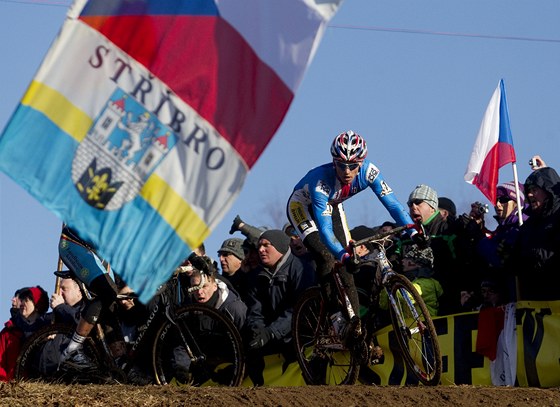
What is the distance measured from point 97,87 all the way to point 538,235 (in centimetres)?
574

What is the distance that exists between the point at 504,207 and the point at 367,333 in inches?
96.0

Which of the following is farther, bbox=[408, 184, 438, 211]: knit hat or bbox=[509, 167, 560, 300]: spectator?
bbox=[408, 184, 438, 211]: knit hat

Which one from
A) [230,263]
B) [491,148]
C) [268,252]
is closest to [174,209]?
[268,252]

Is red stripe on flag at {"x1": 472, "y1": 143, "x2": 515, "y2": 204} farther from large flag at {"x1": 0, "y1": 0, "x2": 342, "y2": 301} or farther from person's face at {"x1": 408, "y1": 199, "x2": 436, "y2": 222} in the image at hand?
large flag at {"x1": 0, "y1": 0, "x2": 342, "y2": 301}

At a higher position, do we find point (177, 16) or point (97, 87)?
point (177, 16)

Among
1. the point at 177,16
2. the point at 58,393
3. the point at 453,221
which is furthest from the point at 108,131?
the point at 453,221

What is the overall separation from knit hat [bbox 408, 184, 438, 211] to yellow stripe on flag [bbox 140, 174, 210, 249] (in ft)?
21.2

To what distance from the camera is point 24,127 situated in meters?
6.09

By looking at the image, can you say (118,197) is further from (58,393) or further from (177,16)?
(58,393)

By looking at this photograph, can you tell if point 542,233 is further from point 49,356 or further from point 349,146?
point 49,356

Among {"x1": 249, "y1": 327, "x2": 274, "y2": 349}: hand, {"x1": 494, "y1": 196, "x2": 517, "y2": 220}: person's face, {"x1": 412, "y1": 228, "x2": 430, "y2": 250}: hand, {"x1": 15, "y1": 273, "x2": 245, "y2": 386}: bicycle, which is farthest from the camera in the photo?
{"x1": 494, "y1": 196, "x2": 517, "y2": 220}: person's face

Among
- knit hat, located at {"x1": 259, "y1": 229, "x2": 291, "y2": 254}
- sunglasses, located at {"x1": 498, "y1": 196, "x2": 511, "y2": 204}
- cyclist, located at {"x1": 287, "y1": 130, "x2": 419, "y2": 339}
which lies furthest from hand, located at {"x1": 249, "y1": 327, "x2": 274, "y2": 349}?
sunglasses, located at {"x1": 498, "y1": 196, "x2": 511, "y2": 204}

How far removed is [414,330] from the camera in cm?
1066

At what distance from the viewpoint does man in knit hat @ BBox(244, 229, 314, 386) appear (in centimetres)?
1281
